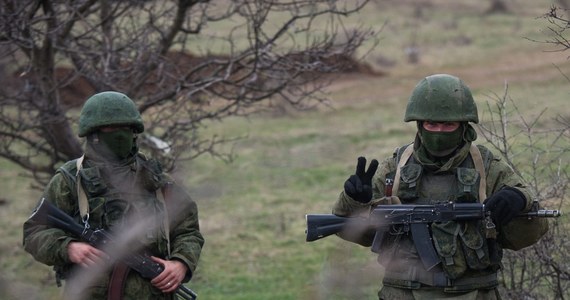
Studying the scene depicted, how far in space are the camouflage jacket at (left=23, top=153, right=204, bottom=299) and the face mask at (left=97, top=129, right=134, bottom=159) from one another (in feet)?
0.24

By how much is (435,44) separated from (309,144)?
559 inches

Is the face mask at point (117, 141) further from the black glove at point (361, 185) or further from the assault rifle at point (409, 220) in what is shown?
the black glove at point (361, 185)

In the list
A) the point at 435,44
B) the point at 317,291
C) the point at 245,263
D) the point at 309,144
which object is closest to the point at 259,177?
the point at 309,144

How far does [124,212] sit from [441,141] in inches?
63.2

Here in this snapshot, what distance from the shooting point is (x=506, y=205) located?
217 inches

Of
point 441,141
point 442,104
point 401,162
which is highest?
point 442,104

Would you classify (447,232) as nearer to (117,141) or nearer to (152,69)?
(117,141)

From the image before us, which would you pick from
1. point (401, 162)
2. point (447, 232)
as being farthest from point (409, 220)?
point (401, 162)

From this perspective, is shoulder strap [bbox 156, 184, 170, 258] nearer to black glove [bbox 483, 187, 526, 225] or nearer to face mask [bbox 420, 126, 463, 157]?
face mask [bbox 420, 126, 463, 157]

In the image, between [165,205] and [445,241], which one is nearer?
[445,241]

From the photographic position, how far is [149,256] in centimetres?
598

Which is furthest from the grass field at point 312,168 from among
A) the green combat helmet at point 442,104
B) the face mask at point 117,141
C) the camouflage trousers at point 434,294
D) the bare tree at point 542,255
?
the green combat helmet at point 442,104

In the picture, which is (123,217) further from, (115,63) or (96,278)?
(115,63)

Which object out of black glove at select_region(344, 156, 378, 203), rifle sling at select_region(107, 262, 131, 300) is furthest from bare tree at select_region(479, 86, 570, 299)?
rifle sling at select_region(107, 262, 131, 300)
